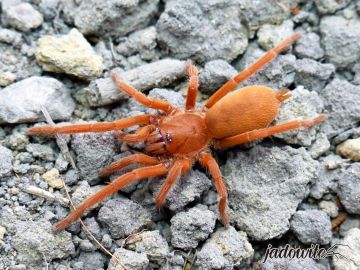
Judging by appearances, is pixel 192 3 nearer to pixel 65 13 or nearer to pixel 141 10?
pixel 141 10

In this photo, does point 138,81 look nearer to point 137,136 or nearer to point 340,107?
point 137,136

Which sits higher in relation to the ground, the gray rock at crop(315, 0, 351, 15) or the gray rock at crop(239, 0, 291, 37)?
the gray rock at crop(315, 0, 351, 15)

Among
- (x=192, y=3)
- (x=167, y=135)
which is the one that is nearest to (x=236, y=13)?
(x=192, y=3)

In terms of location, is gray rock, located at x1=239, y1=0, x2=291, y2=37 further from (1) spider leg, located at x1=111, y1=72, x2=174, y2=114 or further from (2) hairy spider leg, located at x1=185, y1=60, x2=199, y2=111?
(1) spider leg, located at x1=111, y1=72, x2=174, y2=114

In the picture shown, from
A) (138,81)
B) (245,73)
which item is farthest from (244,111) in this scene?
(138,81)

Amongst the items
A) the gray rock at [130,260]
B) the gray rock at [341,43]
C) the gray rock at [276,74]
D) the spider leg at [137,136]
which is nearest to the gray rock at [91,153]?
the spider leg at [137,136]

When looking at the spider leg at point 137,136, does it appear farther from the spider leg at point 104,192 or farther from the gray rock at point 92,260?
the gray rock at point 92,260

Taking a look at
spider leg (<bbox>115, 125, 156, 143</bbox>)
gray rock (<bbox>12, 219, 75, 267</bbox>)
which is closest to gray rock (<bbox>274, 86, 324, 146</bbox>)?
spider leg (<bbox>115, 125, 156, 143</bbox>)
